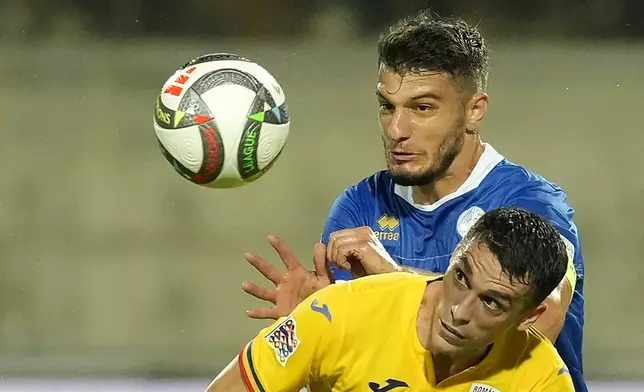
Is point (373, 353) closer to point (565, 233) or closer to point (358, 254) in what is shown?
point (358, 254)

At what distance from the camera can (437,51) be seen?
277 centimetres

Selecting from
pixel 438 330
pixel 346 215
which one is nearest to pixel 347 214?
pixel 346 215

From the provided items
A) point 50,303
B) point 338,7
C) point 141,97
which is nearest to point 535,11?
point 338,7

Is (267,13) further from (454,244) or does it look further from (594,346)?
(454,244)

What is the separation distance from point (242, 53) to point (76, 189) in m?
1.08

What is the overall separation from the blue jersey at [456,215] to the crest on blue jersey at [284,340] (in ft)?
1.69

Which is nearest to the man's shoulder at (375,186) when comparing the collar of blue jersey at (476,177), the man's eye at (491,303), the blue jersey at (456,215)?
the blue jersey at (456,215)

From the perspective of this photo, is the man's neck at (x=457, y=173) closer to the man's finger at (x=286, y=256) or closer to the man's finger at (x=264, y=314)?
the man's finger at (x=286, y=256)

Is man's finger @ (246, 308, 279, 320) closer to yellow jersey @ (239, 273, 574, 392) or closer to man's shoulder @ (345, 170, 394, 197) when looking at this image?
yellow jersey @ (239, 273, 574, 392)

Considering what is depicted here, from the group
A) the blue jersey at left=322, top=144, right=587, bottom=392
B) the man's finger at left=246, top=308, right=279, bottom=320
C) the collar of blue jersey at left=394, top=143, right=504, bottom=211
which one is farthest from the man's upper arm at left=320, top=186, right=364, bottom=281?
the man's finger at left=246, top=308, right=279, bottom=320

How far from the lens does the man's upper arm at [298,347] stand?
2195 mm

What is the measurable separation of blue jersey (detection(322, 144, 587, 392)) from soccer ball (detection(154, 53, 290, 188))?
32 centimetres

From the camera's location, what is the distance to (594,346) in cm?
499

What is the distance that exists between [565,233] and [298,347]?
0.81 meters
